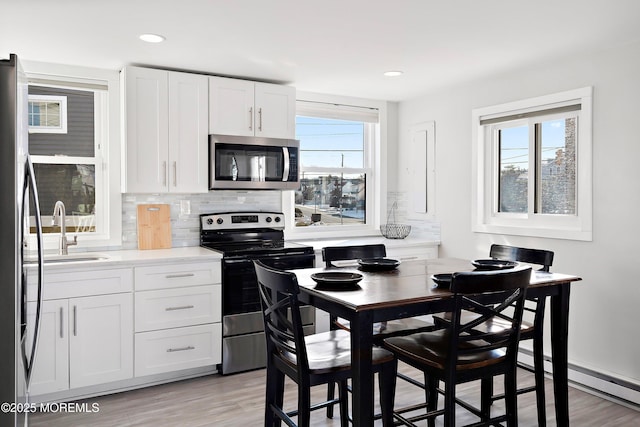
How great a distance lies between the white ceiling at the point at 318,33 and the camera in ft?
8.44

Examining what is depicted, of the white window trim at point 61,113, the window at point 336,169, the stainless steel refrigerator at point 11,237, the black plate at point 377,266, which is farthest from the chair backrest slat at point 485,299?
the white window trim at point 61,113

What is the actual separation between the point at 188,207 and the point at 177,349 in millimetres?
1165

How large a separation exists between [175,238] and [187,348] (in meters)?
0.94

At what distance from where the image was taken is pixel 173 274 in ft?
11.3

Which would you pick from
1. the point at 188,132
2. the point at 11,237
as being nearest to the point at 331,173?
the point at 188,132

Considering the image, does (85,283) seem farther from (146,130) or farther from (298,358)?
(298,358)

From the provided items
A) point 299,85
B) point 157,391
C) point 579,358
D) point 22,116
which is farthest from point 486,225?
point 22,116

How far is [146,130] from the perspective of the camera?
3.65m

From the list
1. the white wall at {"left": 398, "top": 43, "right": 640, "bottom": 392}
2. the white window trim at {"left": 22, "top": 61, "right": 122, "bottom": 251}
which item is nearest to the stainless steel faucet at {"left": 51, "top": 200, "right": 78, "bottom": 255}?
the white window trim at {"left": 22, "top": 61, "right": 122, "bottom": 251}

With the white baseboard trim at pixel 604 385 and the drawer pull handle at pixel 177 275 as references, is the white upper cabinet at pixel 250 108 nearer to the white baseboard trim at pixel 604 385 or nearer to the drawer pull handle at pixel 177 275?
the drawer pull handle at pixel 177 275

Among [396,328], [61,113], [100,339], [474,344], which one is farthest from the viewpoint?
[61,113]

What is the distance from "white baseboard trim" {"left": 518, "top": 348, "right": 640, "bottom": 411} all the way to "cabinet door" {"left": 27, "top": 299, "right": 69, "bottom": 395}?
3.23 metres

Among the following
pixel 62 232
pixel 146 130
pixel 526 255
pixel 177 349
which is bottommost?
pixel 177 349

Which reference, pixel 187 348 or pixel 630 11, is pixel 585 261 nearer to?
pixel 630 11
